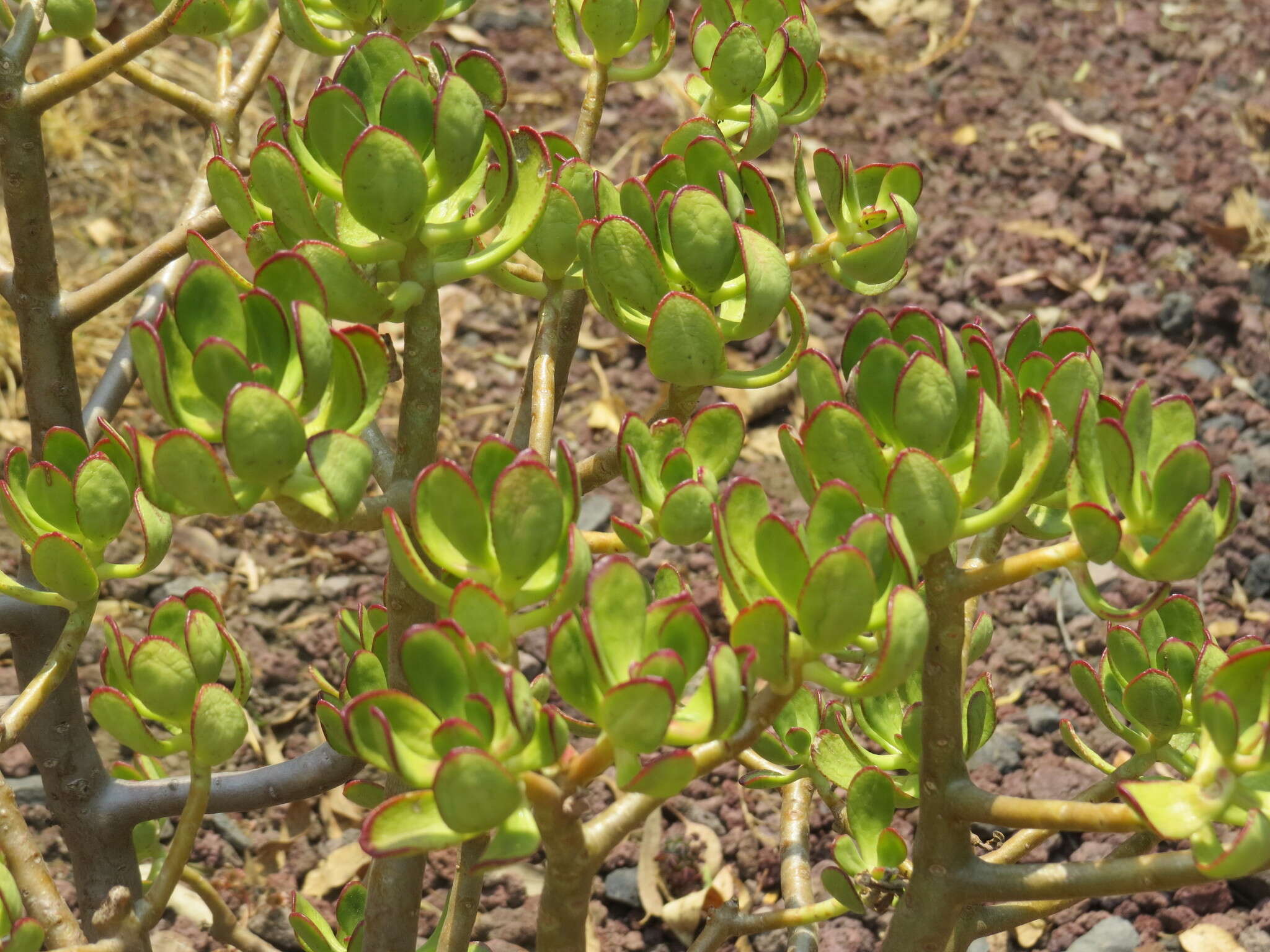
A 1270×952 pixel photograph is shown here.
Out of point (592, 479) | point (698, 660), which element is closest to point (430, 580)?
point (698, 660)

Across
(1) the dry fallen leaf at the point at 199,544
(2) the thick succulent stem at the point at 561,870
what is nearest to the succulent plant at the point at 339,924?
(2) the thick succulent stem at the point at 561,870

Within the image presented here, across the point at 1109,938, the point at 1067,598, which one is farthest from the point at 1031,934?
the point at 1067,598

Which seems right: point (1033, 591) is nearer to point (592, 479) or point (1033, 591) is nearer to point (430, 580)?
point (592, 479)

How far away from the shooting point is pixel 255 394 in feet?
2.46

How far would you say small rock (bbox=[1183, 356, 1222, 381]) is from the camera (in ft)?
10.2

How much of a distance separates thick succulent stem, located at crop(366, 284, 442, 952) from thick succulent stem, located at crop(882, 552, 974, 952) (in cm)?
38

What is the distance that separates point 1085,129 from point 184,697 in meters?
3.50

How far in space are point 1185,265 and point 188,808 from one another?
307 centimetres

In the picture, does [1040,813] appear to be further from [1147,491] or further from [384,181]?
[384,181]

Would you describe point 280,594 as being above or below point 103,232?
below

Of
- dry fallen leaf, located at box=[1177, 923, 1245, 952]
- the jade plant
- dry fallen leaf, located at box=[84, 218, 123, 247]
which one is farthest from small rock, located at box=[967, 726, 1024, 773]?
dry fallen leaf, located at box=[84, 218, 123, 247]

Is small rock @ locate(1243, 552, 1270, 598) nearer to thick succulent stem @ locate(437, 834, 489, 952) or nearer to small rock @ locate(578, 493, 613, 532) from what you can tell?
small rock @ locate(578, 493, 613, 532)

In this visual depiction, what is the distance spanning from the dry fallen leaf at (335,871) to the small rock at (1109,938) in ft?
3.82

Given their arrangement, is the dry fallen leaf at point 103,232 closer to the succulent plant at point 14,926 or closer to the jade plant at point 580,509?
the jade plant at point 580,509
